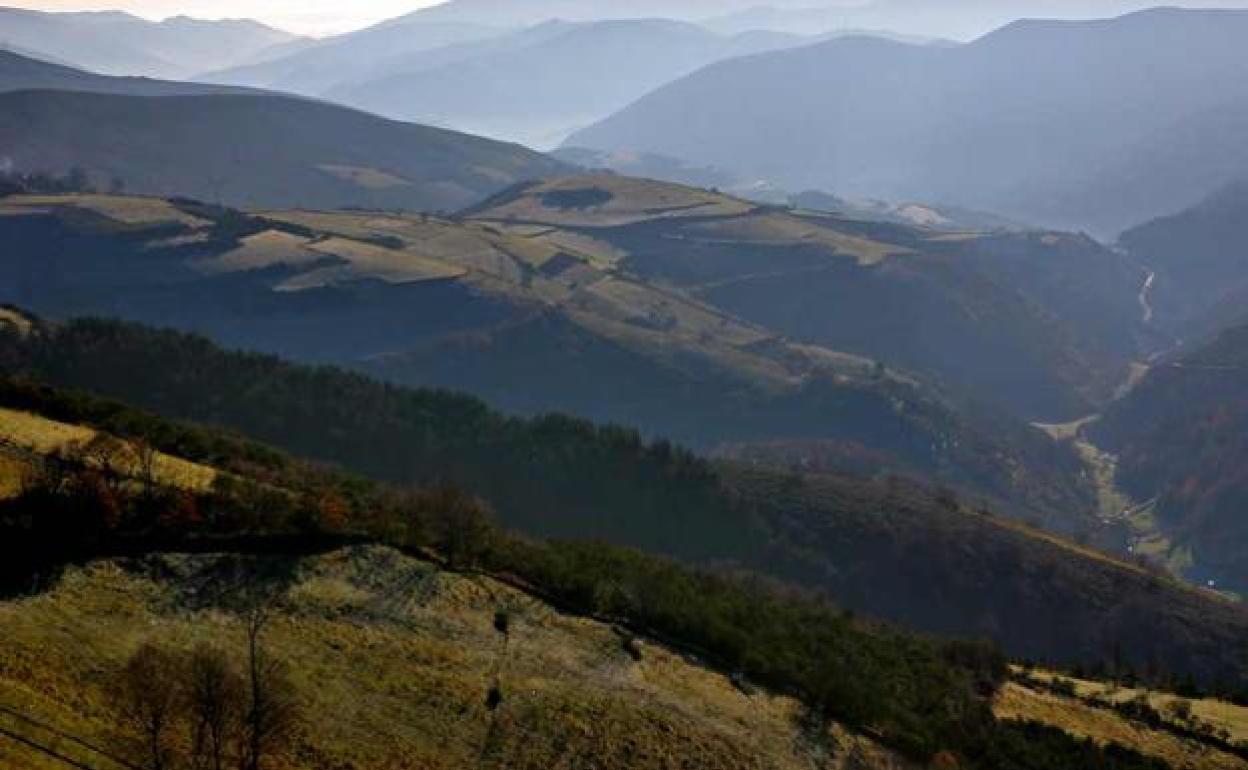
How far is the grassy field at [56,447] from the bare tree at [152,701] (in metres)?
19.2

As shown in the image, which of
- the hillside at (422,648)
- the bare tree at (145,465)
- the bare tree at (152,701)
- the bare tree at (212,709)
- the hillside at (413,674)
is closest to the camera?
the bare tree at (152,701)

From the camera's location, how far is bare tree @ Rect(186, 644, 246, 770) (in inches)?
1566

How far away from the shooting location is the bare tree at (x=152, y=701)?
3934cm

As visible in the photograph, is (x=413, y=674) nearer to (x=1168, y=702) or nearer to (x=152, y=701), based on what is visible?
(x=152, y=701)

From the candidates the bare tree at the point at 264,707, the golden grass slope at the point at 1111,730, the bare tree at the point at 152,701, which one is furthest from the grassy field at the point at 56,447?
the golden grass slope at the point at 1111,730

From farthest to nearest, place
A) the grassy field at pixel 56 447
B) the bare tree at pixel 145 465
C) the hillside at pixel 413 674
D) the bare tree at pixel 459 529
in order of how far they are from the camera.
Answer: the bare tree at pixel 459 529 < the grassy field at pixel 56 447 < the bare tree at pixel 145 465 < the hillside at pixel 413 674

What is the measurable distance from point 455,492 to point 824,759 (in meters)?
33.2

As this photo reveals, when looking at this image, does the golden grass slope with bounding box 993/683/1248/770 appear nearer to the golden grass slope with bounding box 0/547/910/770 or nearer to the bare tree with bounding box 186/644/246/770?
the golden grass slope with bounding box 0/547/910/770

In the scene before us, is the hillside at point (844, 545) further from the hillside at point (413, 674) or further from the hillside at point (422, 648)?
the hillside at point (413, 674)

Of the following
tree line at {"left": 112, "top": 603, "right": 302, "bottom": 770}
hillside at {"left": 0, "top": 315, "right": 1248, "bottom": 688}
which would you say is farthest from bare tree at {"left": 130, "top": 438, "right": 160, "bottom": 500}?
hillside at {"left": 0, "top": 315, "right": 1248, "bottom": 688}

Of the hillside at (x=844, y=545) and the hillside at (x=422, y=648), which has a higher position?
the hillside at (x=422, y=648)

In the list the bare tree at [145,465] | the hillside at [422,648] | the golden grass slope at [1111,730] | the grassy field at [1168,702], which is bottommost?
the grassy field at [1168,702]

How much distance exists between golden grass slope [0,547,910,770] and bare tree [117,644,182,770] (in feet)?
2.97

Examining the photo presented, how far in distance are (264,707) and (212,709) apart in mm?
3162
